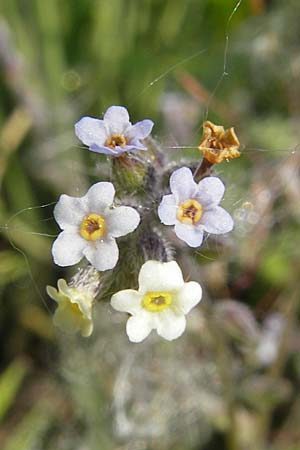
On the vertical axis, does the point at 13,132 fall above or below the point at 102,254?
below

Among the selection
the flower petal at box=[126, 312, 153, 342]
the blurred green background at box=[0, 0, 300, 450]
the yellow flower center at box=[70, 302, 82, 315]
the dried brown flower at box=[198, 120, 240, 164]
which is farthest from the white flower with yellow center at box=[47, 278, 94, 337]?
the blurred green background at box=[0, 0, 300, 450]

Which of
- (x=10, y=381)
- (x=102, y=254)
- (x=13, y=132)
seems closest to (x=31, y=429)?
(x=10, y=381)

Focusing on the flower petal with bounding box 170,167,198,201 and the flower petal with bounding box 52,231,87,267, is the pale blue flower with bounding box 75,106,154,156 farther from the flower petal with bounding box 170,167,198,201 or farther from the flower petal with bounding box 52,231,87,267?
the flower petal with bounding box 52,231,87,267

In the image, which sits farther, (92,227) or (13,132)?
(13,132)

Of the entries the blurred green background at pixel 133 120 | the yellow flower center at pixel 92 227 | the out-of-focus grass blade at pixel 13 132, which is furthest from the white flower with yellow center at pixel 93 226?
the out-of-focus grass blade at pixel 13 132

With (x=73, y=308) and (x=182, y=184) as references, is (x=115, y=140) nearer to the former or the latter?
(x=182, y=184)

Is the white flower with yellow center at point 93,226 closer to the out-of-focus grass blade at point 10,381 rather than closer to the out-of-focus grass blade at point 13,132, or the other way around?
the out-of-focus grass blade at point 10,381
